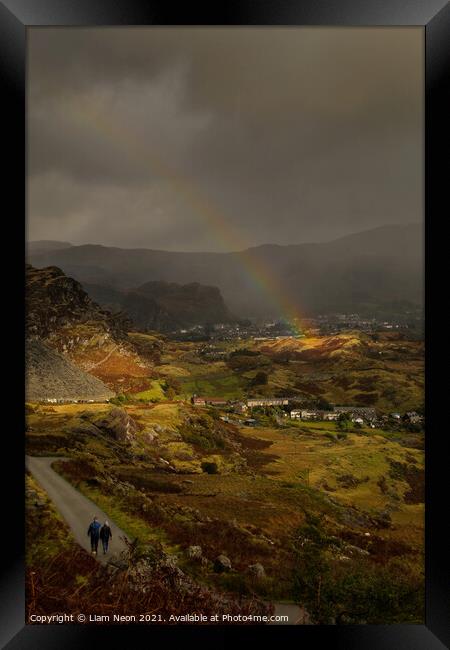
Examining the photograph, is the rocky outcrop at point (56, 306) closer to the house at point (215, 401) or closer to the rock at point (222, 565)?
the house at point (215, 401)

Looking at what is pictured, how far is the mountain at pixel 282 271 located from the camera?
312 centimetres

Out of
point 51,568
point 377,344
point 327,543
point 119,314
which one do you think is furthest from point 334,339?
point 51,568

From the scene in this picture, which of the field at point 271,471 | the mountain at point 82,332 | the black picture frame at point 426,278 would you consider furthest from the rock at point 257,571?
the mountain at point 82,332

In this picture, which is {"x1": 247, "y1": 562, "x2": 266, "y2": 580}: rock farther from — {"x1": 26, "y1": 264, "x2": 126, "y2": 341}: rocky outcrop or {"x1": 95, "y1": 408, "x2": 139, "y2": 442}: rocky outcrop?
{"x1": 26, "y1": 264, "x2": 126, "y2": 341}: rocky outcrop

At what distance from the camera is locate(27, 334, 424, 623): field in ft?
9.64

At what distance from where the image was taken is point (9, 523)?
2990 millimetres

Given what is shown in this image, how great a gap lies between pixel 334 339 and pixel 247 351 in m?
0.82

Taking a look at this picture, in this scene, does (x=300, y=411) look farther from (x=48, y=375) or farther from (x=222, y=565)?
(x=48, y=375)

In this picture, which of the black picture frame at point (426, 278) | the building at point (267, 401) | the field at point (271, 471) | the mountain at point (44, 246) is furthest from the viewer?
the building at point (267, 401)

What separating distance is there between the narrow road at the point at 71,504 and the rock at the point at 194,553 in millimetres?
563

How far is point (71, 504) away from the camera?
3061 mm

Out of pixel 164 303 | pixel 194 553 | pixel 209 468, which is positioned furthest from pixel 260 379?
pixel 194 553

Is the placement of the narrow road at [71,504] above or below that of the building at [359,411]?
below

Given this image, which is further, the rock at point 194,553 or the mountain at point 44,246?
the mountain at point 44,246
